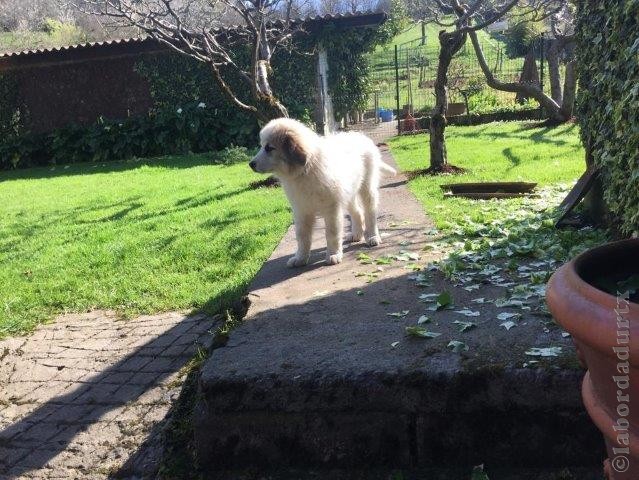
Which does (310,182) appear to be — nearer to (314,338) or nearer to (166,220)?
(314,338)

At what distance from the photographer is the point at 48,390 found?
13.0 feet

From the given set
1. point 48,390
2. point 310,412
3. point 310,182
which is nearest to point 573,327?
point 310,412

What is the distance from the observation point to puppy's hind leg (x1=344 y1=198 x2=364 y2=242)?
216 inches

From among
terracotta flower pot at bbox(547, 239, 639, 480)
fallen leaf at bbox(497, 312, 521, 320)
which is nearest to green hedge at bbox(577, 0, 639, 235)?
fallen leaf at bbox(497, 312, 521, 320)

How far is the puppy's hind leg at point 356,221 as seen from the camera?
549 cm

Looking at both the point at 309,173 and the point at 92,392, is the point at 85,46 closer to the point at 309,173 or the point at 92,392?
the point at 309,173

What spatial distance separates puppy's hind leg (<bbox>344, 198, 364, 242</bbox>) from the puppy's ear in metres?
1.04

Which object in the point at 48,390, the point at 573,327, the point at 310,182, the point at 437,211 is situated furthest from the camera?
the point at 437,211

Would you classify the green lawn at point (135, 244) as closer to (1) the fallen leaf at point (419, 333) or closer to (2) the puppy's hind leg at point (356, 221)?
(2) the puppy's hind leg at point (356, 221)

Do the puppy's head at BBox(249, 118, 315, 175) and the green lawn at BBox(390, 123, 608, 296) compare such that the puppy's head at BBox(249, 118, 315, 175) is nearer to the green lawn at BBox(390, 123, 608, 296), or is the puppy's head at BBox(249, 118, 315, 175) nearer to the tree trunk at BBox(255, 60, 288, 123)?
the green lawn at BBox(390, 123, 608, 296)

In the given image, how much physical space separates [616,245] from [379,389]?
1144 millimetres

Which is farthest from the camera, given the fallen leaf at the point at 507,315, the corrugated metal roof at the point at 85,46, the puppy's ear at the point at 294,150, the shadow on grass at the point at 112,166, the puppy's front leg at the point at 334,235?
the corrugated metal roof at the point at 85,46

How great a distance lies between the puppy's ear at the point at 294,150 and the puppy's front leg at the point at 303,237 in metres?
0.49

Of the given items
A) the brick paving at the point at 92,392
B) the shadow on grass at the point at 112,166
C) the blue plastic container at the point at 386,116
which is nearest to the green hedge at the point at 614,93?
the brick paving at the point at 92,392
